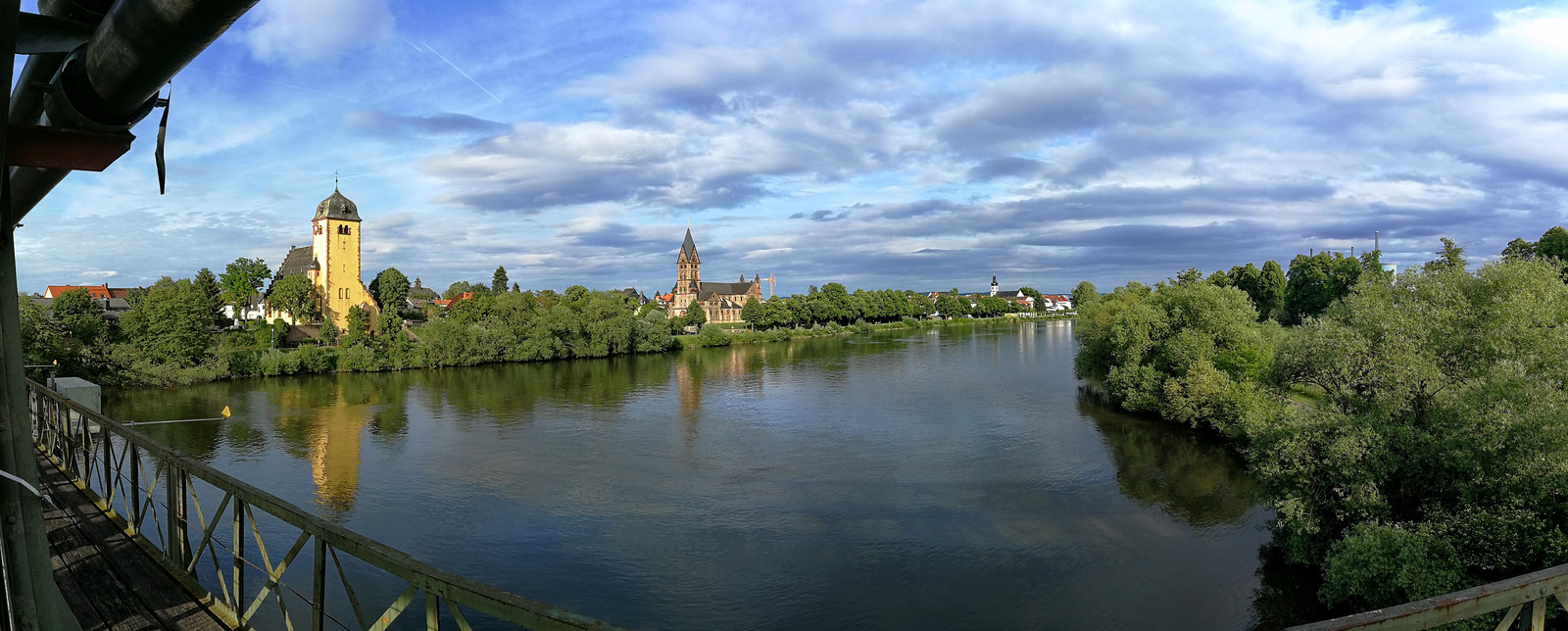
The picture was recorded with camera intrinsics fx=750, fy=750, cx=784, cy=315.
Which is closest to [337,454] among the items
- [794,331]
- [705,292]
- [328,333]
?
[328,333]

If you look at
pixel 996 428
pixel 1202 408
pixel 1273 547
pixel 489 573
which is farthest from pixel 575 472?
pixel 1202 408

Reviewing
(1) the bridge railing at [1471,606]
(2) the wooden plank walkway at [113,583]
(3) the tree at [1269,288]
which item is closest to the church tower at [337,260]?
(2) the wooden plank walkway at [113,583]

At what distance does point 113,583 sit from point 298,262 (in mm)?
78094

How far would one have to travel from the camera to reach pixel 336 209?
65.9m

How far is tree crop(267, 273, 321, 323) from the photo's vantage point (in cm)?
6194

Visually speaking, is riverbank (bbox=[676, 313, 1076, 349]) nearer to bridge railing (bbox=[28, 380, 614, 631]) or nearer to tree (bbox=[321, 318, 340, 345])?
tree (bbox=[321, 318, 340, 345])

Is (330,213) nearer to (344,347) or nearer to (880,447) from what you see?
(344,347)

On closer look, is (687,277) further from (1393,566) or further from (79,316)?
(1393,566)

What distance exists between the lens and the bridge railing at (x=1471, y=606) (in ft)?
9.44

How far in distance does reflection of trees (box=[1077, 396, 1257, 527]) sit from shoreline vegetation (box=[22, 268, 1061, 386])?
45047 millimetres

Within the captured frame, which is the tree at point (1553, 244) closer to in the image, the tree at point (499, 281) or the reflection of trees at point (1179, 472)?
the reflection of trees at point (1179, 472)

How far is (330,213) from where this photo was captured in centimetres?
6506

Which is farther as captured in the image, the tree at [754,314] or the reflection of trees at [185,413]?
the tree at [754,314]

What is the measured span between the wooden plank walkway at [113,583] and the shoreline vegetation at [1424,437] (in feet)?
53.8
